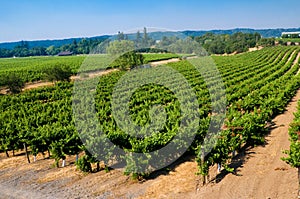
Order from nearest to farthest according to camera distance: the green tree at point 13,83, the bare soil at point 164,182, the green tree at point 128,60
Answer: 1. the bare soil at point 164,182
2. the green tree at point 13,83
3. the green tree at point 128,60

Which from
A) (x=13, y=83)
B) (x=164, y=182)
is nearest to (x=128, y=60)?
(x=13, y=83)

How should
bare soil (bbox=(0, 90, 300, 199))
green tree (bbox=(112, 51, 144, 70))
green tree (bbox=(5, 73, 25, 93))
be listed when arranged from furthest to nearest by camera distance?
green tree (bbox=(112, 51, 144, 70)), green tree (bbox=(5, 73, 25, 93)), bare soil (bbox=(0, 90, 300, 199))

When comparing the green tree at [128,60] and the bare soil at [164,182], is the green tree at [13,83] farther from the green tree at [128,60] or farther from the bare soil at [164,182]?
the bare soil at [164,182]

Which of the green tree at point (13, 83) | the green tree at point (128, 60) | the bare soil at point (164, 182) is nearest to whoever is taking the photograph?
the bare soil at point (164, 182)

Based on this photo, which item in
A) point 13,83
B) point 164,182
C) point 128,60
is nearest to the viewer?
point 164,182

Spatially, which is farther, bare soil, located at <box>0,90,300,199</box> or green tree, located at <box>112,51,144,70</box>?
green tree, located at <box>112,51,144,70</box>

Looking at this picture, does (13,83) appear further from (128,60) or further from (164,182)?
(164,182)

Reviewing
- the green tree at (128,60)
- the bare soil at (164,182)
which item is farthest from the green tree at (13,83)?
the bare soil at (164,182)

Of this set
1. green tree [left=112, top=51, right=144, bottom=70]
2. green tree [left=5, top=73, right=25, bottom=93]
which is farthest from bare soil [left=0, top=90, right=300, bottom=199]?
green tree [left=112, top=51, right=144, bottom=70]

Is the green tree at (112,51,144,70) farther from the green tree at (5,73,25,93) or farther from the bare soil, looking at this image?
the bare soil

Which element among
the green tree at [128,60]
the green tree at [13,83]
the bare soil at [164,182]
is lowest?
the bare soil at [164,182]

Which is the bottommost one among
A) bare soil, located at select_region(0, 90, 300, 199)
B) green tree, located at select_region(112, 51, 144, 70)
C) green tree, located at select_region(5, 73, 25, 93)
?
bare soil, located at select_region(0, 90, 300, 199)

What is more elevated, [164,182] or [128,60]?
[128,60]

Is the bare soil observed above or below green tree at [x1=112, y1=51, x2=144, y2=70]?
below
